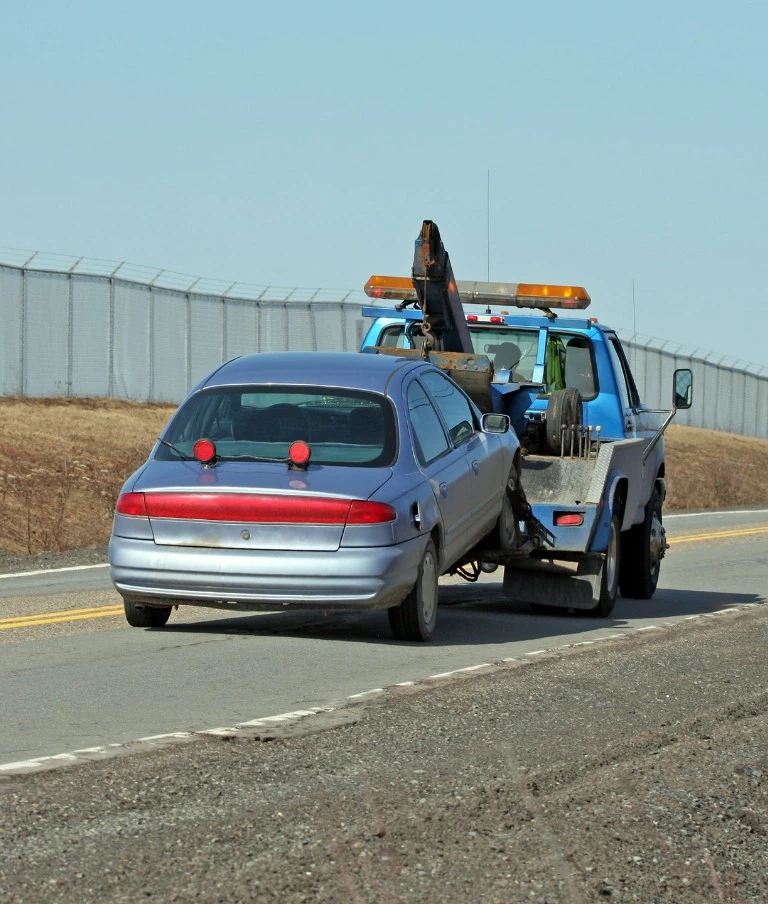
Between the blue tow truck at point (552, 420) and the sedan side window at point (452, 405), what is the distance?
0.31 m

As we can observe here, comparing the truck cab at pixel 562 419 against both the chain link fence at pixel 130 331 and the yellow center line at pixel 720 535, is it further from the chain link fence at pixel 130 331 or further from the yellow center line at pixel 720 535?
the chain link fence at pixel 130 331

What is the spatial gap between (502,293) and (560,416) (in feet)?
8.27

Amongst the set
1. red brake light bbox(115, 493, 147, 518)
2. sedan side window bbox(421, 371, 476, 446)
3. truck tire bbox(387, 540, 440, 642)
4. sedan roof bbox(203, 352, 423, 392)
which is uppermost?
sedan roof bbox(203, 352, 423, 392)

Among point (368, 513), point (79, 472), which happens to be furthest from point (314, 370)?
point (79, 472)

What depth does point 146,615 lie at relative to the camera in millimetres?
10984

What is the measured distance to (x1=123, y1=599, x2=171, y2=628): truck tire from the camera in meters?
10.9

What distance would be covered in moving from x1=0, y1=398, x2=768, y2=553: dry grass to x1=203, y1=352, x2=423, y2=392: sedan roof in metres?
11.1

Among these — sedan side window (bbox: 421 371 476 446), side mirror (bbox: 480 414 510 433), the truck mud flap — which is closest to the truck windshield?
the truck mud flap

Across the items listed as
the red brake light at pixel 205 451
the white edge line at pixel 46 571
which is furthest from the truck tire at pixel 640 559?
the red brake light at pixel 205 451

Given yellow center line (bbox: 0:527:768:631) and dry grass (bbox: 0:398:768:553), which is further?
dry grass (bbox: 0:398:768:553)

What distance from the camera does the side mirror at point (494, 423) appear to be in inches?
465

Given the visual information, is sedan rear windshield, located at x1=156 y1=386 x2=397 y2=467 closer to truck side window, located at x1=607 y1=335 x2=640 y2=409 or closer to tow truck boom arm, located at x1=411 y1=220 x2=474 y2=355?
tow truck boom arm, located at x1=411 y1=220 x2=474 y2=355

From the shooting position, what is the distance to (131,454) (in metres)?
36.6

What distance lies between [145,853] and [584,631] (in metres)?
7.13
